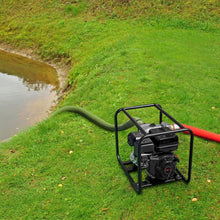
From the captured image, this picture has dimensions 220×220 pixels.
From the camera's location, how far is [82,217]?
3.55 m

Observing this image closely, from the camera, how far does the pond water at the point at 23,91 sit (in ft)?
26.1

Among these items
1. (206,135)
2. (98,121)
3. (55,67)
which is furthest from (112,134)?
(55,67)

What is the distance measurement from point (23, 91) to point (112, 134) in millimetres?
6089

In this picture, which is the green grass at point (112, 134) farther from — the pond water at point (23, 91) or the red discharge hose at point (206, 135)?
the pond water at point (23, 91)

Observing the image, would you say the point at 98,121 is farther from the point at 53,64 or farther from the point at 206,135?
the point at 53,64

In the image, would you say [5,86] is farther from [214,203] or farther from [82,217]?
[214,203]

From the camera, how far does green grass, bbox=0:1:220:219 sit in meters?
3.69

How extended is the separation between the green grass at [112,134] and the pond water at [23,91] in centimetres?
106

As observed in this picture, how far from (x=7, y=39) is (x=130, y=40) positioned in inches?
329

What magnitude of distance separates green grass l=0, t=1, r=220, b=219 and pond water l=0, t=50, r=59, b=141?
1060mm

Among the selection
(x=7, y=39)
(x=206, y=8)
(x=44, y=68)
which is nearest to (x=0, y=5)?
(x=7, y=39)

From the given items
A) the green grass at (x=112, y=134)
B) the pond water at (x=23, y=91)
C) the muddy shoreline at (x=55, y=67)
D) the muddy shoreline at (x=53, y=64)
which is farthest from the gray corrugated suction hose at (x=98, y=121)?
the muddy shoreline at (x=53, y=64)

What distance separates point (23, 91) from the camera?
33.6 feet

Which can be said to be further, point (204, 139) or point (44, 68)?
point (44, 68)
